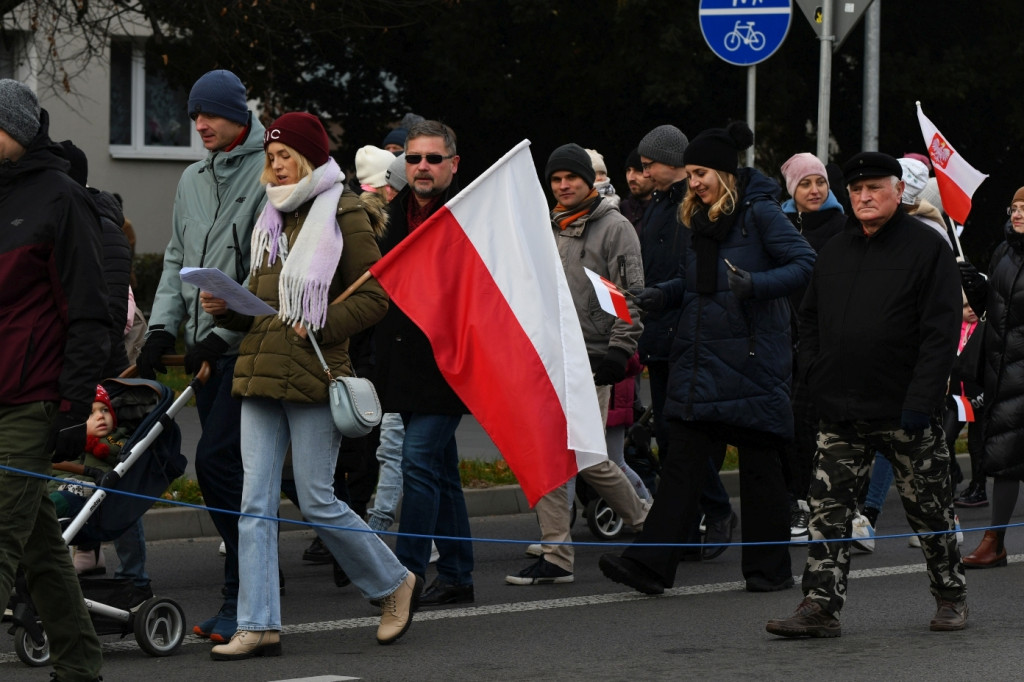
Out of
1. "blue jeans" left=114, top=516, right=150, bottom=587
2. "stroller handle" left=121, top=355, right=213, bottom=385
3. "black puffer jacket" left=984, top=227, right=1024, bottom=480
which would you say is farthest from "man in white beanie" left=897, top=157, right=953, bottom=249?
"blue jeans" left=114, top=516, right=150, bottom=587

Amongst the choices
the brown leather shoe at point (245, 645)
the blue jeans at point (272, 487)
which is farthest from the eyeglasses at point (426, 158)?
the brown leather shoe at point (245, 645)

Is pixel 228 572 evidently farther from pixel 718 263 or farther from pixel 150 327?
pixel 718 263

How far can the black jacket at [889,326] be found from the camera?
6766mm

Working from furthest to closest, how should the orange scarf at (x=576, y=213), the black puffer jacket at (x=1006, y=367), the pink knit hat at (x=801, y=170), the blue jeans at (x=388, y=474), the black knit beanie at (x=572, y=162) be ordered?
1. the pink knit hat at (x=801, y=170)
2. the black puffer jacket at (x=1006, y=367)
3. the blue jeans at (x=388, y=474)
4. the orange scarf at (x=576, y=213)
5. the black knit beanie at (x=572, y=162)

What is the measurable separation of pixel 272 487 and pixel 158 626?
0.66 meters

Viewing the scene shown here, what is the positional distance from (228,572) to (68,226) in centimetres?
193

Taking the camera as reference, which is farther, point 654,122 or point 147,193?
point 147,193

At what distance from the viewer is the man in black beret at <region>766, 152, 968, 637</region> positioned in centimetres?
682

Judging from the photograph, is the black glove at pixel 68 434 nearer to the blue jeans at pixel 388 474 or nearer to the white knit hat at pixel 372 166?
the blue jeans at pixel 388 474

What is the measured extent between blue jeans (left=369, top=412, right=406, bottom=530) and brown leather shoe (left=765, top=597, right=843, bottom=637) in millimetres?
2289

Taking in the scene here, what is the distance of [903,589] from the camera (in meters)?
8.18

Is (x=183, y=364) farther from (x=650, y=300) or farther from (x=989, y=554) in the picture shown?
(x=989, y=554)

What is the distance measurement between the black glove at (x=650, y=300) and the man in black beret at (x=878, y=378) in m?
0.97

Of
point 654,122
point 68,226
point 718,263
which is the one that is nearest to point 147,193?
point 654,122
